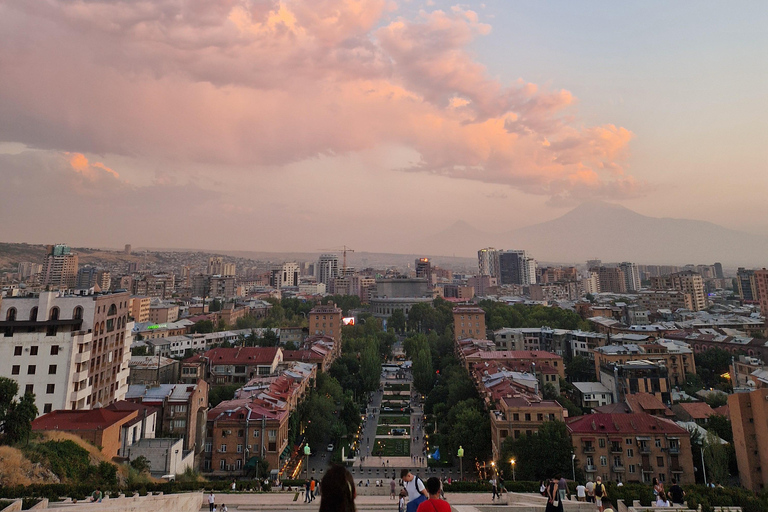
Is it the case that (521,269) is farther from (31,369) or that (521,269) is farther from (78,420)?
(78,420)

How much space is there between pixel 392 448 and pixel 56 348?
86.8 ft

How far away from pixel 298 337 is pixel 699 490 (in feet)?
196

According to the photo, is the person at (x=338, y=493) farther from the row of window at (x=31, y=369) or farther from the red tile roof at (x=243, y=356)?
the red tile roof at (x=243, y=356)

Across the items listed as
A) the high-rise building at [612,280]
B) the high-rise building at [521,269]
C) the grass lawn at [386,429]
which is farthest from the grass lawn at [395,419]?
the high-rise building at [521,269]

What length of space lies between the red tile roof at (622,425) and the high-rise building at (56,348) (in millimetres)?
33288

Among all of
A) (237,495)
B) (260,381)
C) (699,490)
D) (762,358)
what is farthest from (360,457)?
(762,358)

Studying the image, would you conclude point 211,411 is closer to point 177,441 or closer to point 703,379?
point 177,441

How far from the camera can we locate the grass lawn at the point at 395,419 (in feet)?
144

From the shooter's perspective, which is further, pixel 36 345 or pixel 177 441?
pixel 36 345

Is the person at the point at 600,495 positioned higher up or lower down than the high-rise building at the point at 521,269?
lower down

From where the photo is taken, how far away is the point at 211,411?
31.9m

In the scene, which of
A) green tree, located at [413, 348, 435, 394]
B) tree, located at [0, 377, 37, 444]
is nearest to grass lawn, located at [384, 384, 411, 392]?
green tree, located at [413, 348, 435, 394]

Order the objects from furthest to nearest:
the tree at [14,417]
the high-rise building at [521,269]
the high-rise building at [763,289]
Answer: the high-rise building at [521,269] → the high-rise building at [763,289] → the tree at [14,417]

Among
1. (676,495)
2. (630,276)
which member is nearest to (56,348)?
(676,495)
